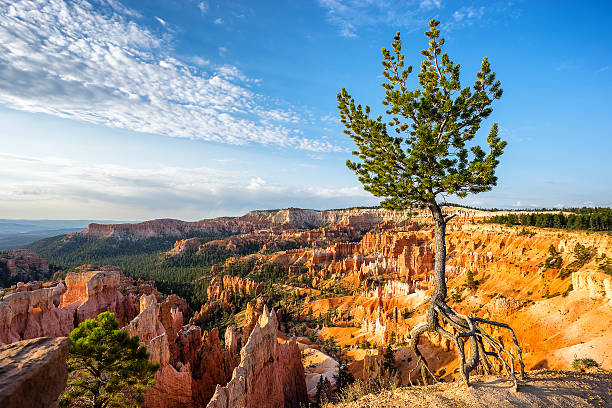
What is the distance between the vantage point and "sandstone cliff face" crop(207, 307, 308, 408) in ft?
40.2

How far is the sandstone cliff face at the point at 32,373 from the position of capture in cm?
258

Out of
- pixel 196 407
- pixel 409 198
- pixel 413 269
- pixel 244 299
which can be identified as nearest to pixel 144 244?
pixel 244 299

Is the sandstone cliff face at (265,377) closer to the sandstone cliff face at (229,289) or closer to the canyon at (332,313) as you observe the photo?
the canyon at (332,313)

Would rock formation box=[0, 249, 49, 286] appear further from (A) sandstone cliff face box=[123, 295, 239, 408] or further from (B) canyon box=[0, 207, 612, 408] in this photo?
(A) sandstone cliff face box=[123, 295, 239, 408]

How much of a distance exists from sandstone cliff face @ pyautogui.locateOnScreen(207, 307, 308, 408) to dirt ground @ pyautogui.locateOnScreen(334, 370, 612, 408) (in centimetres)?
673

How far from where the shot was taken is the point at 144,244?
16450 cm

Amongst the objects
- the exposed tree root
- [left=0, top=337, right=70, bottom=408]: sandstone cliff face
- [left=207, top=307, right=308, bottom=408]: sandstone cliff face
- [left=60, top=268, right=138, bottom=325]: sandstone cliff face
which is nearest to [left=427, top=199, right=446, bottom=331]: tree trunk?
the exposed tree root

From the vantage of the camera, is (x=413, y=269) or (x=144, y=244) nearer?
(x=413, y=269)

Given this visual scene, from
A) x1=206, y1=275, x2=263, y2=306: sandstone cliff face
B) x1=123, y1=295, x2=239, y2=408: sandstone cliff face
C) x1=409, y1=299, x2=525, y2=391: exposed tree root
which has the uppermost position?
x1=409, y1=299, x2=525, y2=391: exposed tree root

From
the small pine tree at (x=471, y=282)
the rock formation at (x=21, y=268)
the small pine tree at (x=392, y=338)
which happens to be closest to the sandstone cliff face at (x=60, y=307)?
the small pine tree at (x=392, y=338)

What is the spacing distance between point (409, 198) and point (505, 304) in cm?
3382

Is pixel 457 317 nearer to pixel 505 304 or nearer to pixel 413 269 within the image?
pixel 505 304

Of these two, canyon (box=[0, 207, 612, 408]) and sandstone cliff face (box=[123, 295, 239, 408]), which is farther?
canyon (box=[0, 207, 612, 408])

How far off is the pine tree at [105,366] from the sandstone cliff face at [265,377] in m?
2.93
